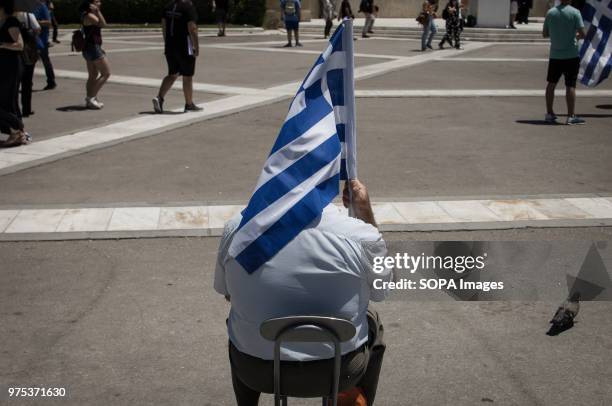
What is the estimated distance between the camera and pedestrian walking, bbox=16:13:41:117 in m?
11.5

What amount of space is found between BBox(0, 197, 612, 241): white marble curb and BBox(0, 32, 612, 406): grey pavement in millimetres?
165

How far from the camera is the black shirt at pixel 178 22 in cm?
1191

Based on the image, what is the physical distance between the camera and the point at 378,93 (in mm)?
14531

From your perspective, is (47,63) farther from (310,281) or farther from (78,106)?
(310,281)

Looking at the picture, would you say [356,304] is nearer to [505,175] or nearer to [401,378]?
[401,378]

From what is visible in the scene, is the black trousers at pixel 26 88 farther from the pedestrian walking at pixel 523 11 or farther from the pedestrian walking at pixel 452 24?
the pedestrian walking at pixel 523 11

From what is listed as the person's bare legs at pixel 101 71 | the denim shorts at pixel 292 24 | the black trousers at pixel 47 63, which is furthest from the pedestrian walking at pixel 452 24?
the person's bare legs at pixel 101 71

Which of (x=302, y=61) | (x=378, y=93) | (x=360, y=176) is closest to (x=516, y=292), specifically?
(x=360, y=176)

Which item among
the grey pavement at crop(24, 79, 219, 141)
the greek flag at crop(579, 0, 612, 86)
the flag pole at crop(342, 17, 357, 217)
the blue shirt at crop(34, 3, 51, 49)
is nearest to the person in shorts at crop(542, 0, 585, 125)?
the greek flag at crop(579, 0, 612, 86)

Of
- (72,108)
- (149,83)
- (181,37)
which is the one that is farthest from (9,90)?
(149,83)

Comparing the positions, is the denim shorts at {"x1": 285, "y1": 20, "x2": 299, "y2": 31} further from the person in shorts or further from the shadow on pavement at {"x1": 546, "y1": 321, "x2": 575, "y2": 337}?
the shadow on pavement at {"x1": 546, "y1": 321, "x2": 575, "y2": 337}

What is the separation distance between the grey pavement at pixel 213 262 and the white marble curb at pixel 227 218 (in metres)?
0.17

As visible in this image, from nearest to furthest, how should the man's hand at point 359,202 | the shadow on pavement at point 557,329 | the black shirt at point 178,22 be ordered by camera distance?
the man's hand at point 359,202, the shadow on pavement at point 557,329, the black shirt at point 178,22

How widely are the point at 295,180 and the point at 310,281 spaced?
39 cm
